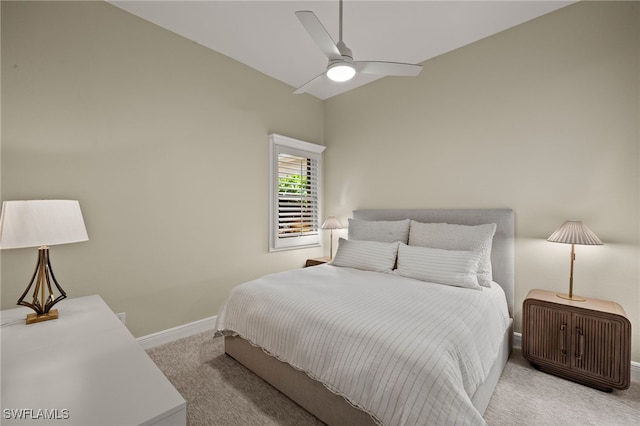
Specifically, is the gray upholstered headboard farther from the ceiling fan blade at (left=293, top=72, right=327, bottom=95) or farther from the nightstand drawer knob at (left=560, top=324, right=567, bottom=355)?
the ceiling fan blade at (left=293, top=72, right=327, bottom=95)

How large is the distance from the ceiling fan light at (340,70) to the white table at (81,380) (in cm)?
196

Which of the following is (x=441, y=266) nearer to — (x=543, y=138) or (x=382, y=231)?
(x=382, y=231)

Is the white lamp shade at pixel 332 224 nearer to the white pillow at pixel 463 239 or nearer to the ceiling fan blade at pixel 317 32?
the white pillow at pixel 463 239

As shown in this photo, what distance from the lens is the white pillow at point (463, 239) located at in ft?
7.64

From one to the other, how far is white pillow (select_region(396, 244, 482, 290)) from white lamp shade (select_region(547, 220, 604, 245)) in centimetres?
57

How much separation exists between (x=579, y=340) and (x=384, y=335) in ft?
5.42

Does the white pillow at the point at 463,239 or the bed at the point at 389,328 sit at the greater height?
the white pillow at the point at 463,239

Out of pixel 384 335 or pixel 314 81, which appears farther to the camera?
pixel 314 81

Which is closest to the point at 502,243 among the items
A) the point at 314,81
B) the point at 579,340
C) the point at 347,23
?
the point at 579,340

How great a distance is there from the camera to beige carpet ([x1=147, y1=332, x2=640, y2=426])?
1.61 metres

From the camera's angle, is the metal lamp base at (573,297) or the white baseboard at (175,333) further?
the white baseboard at (175,333)

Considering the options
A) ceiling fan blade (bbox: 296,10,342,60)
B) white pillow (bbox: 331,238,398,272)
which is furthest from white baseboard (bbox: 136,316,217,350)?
ceiling fan blade (bbox: 296,10,342,60)

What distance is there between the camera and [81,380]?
0.99 m

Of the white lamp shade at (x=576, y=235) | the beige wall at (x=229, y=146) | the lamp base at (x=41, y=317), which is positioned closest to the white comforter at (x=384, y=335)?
the white lamp shade at (x=576, y=235)
